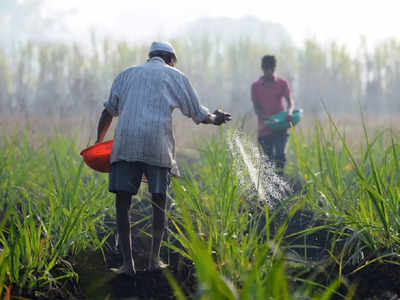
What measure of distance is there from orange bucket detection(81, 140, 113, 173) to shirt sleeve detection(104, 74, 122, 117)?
204 millimetres

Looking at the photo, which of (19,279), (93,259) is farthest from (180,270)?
(19,279)

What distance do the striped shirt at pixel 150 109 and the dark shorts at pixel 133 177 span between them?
6cm

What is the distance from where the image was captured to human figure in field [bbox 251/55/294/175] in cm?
538

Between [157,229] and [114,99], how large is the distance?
0.87 metres

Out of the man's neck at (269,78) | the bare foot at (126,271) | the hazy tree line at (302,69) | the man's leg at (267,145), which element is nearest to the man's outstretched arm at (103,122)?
the bare foot at (126,271)

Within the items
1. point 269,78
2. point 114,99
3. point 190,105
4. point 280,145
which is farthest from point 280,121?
point 114,99

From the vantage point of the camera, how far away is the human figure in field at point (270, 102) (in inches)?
212

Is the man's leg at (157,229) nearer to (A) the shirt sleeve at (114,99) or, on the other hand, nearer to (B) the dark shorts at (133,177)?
(B) the dark shorts at (133,177)

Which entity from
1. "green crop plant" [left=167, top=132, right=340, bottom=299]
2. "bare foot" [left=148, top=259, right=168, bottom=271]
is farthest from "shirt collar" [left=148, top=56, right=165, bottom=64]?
"bare foot" [left=148, top=259, right=168, bottom=271]

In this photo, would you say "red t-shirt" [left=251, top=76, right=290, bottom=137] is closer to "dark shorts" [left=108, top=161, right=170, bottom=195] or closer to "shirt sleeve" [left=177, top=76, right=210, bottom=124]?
"shirt sleeve" [left=177, top=76, right=210, bottom=124]

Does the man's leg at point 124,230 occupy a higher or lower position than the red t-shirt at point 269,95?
lower

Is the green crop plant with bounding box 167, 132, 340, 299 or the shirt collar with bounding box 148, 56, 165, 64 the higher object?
the shirt collar with bounding box 148, 56, 165, 64

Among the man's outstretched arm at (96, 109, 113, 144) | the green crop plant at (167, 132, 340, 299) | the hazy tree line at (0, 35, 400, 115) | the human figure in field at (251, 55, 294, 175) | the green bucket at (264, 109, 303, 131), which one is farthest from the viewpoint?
the hazy tree line at (0, 35, 400, 115)

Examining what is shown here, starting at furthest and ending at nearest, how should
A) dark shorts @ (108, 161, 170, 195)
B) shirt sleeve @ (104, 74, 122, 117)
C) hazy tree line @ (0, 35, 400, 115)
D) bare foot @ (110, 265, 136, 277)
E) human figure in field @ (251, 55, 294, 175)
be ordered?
hazy tree line @ (0, 35, 400, 115) → human figure in field @ (251, 55, 294, 175) → shirt sleeve @ (104, 74, 122, 117) → dark shorts @ (108, 161, 170, 195) → bare foot @ (110, 265, 136, 277)
